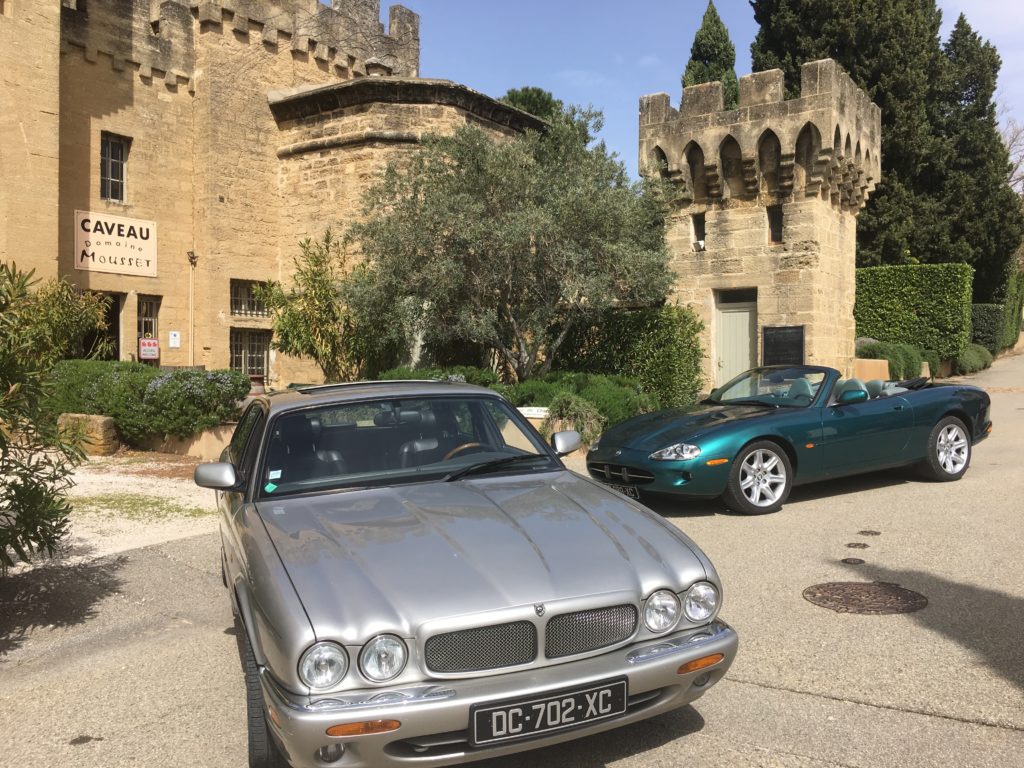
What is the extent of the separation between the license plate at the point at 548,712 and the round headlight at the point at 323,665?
0.45m

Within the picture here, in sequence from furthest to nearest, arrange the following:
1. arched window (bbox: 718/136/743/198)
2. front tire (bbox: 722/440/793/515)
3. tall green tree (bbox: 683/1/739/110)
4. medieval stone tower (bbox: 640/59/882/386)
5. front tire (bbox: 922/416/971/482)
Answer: tall green tree (bbox: 683/1/739/110)
arched window (bbox: 718/136/743/198)
medieval stone tower (bbox: 640/59/882/386)
front tire (bbox: 922/416/971/482)
front tire (bbox: 722/440/793/515)

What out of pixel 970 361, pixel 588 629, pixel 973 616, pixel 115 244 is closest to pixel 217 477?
pixel 588 629

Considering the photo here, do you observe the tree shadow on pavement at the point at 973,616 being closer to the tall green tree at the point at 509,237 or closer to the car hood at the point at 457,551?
the car hood at the point at 457,551

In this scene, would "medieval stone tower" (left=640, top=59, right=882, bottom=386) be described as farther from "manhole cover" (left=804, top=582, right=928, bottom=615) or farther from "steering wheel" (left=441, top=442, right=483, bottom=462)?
"steering wheel" (left=441, top=442, right=483, bottom=462)

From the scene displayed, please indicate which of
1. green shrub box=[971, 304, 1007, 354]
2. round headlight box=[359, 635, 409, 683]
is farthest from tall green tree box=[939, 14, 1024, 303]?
round headlight box=[359, 635, 409, 683]

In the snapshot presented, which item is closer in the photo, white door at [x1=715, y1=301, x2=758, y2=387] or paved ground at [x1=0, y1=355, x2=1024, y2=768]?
paved ground at [x1=0, y1=355, x2=1024, y2=768]

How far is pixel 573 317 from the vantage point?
13.5 m

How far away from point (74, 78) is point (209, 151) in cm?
306

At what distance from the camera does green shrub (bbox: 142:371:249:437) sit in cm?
1189

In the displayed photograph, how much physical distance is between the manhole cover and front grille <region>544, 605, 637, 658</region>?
95.3 inches

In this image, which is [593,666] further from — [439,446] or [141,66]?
[141,66]

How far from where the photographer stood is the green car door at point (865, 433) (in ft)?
25.1

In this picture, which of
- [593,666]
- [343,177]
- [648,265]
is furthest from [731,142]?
[593,666]

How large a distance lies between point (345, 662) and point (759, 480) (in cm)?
548
